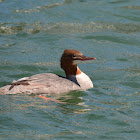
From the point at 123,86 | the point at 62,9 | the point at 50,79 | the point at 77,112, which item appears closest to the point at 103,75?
the point at 123,86

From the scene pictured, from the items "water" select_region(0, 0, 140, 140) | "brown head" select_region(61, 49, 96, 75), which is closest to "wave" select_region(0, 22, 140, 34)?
"water" select_region(0, 0, 140, 140)

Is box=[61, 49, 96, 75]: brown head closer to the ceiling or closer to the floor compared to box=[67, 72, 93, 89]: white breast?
closer to the ceiling

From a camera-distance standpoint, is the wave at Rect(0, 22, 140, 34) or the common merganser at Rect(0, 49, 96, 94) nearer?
the common merganser at Rect(0, 49, 96, 94)

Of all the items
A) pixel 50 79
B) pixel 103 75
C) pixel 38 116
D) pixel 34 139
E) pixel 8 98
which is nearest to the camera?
pixel 34 139

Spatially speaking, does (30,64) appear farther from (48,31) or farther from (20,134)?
(20,134)

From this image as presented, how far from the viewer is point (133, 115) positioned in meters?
8.02

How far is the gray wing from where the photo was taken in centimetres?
894

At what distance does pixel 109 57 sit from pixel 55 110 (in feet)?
15.4

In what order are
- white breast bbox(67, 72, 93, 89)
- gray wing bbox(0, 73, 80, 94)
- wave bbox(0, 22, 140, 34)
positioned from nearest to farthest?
gray wing bbox(0, 73, 80, 94)
white breast bbox(67, 72, 93, 89)
wave bbox(0, 22, 140, 34)

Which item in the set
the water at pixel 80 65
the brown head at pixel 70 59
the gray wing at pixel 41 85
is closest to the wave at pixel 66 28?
the water at pixel 80 65

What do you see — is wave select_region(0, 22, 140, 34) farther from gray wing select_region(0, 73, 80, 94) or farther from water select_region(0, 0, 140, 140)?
gray wing select_region(0, 73, 80, 94)

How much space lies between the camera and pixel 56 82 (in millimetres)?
9352

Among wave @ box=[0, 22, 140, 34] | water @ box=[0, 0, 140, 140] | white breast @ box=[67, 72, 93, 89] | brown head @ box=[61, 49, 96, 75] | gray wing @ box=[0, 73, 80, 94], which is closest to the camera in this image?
water @ box=[0, 0, 140, 140]

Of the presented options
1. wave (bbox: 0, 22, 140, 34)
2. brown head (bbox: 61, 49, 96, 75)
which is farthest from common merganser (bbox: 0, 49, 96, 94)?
wave (bbox: 0, 22, 140, 34)
